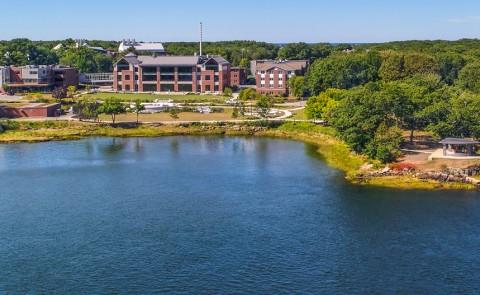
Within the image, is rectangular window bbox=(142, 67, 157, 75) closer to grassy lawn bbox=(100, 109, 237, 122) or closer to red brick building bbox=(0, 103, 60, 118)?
grassy lawn bbox=(100, 109, 237, 122)

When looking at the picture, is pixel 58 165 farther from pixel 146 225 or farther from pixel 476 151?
pixel 476 151

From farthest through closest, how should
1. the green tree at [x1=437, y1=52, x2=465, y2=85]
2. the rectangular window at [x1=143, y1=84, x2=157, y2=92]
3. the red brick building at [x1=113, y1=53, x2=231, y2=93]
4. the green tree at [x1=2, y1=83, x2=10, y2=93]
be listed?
the rectangular window at [x1=143, y1=84, x2=157, y2=92] < the red brick building at [x1=113, y1=53, x2=231, y2=93] < the green tree at [x1=2, y1=83, x2=10, y2=93] < the green tree at [x1=437, y1=52, x2=465, y2=85]

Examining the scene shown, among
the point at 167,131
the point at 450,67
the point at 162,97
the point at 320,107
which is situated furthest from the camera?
the point at 162,97

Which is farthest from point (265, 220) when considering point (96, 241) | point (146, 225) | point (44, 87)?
point (44, 87)

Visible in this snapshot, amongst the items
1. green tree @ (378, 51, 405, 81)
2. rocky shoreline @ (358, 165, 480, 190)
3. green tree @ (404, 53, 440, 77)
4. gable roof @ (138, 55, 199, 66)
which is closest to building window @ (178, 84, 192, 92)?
gable roof @ (138, 55, 199, 66)

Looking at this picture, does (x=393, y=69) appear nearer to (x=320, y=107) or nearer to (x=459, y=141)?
(x=320, y=107)

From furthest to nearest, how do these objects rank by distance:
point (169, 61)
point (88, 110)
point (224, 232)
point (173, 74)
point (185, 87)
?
point (185, 87) → point (173, 74) → point (169, 61) → point (88, 110) → point (224, 232)

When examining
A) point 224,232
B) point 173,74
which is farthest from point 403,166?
point 173,74
